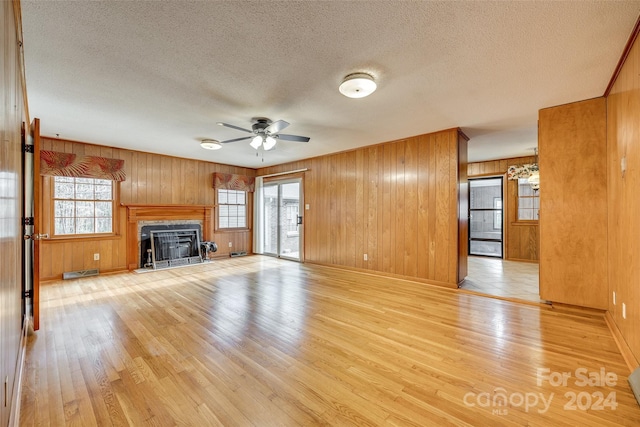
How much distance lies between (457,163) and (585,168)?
1.44 meters

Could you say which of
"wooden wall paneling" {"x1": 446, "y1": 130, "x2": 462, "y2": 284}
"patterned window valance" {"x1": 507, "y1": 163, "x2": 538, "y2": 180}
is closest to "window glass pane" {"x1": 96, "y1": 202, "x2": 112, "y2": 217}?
"wooden wall paneling" {"x1": 446, "y1": 130, "x2": 462, "y2": 284}

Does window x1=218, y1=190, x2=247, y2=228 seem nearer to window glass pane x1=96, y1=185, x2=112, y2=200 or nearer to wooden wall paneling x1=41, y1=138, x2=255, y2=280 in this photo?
wooden wall paneling x1=41, y1=138, x2=255, y2=280

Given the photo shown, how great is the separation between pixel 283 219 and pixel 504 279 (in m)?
4.92

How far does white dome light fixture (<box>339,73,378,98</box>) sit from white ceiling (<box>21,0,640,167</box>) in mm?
74

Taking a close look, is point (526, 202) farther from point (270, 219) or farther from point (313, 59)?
point (313, 59)

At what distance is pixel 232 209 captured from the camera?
296 inches

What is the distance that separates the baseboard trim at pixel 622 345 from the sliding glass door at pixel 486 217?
437 cm

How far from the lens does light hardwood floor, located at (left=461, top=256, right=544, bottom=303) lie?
3.90m

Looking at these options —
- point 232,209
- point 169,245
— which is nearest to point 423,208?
point 232,209

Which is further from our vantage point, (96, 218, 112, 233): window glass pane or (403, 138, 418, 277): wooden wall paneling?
(96, 218, 112, 233): window glass pane

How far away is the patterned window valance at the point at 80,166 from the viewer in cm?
458

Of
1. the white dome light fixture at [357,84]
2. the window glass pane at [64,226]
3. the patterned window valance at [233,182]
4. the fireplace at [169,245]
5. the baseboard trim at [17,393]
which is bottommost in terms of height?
the baseboard trim at [17,393]

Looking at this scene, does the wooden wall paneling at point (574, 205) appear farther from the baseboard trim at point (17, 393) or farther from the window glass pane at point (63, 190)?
the window glass pane at point (63, 190)

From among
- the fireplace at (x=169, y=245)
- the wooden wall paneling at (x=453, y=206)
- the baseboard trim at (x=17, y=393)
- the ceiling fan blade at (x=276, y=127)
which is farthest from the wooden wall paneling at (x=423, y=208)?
the fireplace at (x=169, y=245)
